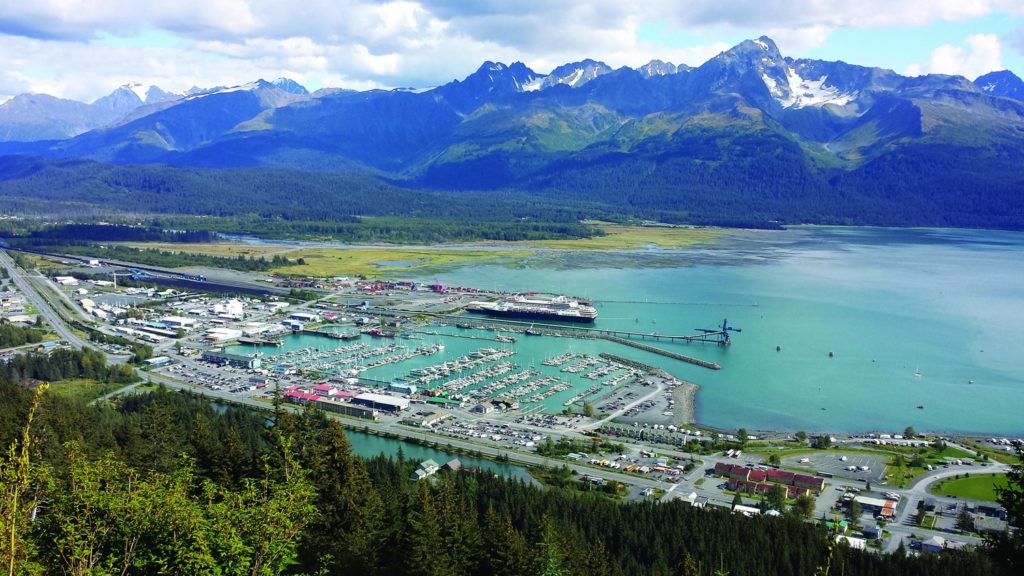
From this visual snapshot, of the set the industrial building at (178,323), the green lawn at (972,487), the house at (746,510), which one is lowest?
the green lawn at (972,487)

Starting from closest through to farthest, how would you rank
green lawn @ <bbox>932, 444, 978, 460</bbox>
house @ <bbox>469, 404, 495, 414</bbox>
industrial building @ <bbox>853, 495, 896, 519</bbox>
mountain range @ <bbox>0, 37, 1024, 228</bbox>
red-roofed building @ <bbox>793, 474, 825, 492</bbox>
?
industrial building @ <bbox>853, 495, 896, 519</bbox> → red-roofed building @ <bbox>793, 474, 825, 492</bbox> → green lawn @ <bbox>932, 444, 978, 460</bbox> → house @ <bbox>469, 404, 495, 414</bbox> → mountain range @ <bbox>0, 37, 1024, 228</bbox>

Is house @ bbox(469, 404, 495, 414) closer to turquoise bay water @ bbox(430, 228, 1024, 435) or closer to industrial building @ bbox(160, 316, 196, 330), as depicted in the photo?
turquoise bay water @ bbox(430, 228, 1024, 435)

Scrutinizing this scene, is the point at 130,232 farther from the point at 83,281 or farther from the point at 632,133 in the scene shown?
the point at 632,133

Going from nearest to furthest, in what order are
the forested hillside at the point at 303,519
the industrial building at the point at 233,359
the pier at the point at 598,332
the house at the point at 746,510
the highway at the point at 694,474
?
the forested hillside at the point at 303,519, the house at the point at 746,510, the highway at the point at 694,474, the industrial building at the point at 233,359, the pier at the point at 598,332

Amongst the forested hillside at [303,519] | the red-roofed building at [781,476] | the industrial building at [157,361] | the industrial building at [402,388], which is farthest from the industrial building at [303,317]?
the red-roofed building at [781,476]

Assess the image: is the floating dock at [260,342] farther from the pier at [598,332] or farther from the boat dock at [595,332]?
the pier at [598,332]

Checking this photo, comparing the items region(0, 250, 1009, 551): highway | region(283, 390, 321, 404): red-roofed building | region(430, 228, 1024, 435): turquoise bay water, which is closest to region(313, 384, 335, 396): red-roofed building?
region(283, 390, 321, 404): red-roofed building
